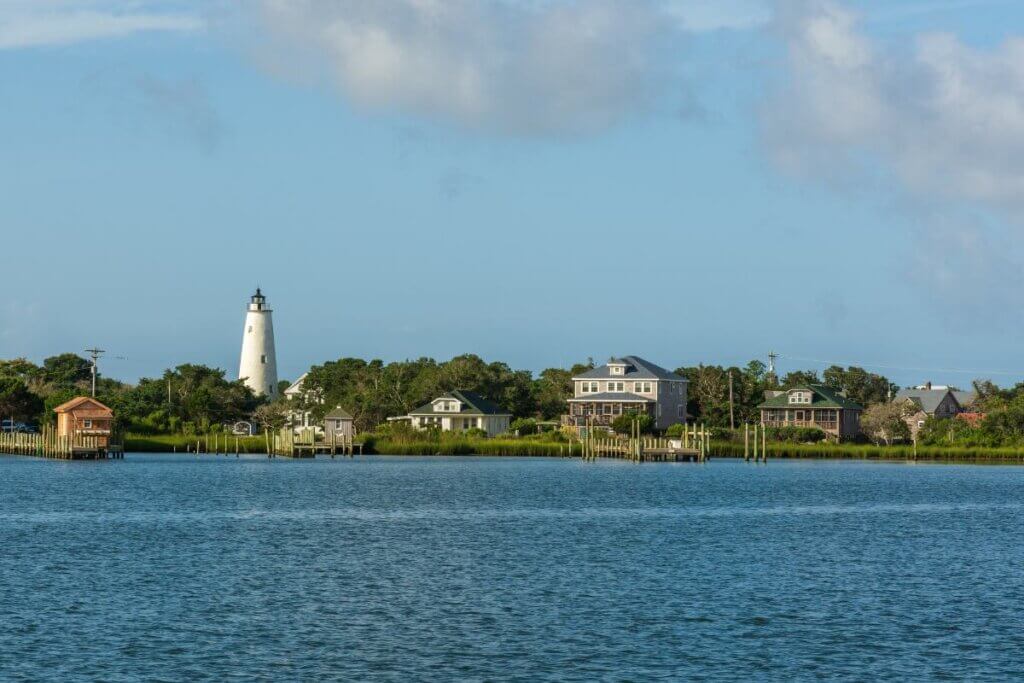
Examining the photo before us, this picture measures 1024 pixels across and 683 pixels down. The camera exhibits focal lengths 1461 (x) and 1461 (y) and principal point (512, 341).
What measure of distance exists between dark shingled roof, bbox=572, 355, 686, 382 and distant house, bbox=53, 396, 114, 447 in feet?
155

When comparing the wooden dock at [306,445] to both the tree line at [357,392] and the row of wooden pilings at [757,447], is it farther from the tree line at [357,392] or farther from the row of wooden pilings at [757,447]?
the row of wooden pilings at [757,447]

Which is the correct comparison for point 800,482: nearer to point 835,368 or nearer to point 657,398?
point 657,398

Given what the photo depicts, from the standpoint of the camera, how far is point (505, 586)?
3953 centimetres

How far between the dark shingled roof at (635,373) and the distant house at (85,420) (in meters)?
47.1

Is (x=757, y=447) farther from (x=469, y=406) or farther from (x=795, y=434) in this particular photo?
(x=469, y=406)

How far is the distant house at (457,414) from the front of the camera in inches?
5354

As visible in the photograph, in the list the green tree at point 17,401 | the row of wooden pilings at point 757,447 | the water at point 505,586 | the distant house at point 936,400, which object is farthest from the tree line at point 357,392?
the water at point 505,586

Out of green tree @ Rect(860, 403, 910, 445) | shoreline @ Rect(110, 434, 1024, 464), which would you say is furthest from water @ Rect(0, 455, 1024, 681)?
green tree @ Rect(860, 403, 910, 445)

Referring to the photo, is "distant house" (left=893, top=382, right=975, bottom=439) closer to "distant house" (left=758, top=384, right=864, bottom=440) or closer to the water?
"distant house" (left=758, top=384, right=864, bottom=440)

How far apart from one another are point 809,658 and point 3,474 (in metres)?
74.4

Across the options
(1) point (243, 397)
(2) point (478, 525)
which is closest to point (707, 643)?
(2) point (478, 525)

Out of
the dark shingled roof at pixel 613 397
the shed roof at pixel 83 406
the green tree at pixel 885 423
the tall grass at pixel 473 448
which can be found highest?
the dark shingled roof at pixel 613 397

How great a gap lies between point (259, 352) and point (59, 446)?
40.0 meters

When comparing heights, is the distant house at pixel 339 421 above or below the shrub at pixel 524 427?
above
